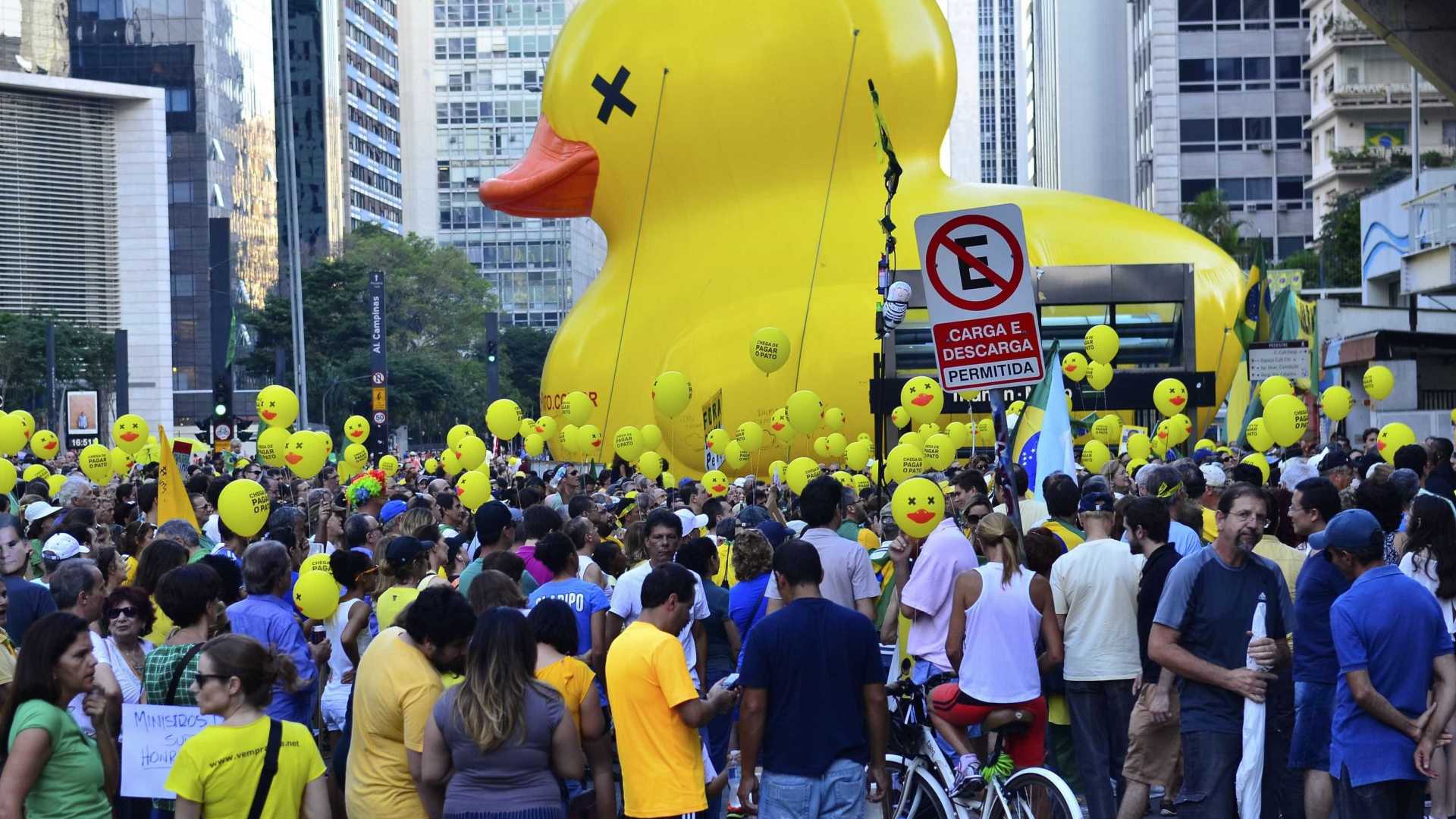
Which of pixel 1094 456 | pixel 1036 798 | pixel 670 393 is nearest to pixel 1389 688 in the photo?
pixel 1036 798

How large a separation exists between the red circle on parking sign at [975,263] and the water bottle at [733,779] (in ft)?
7.26

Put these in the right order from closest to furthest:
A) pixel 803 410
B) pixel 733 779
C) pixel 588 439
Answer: pixel 733 779 → pixel 803 410 → pixel 588 439

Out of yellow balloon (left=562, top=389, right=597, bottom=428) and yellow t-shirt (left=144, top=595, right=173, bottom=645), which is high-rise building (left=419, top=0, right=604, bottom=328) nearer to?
yellow balloon (left=562, top=389, right=597, bottom=428)

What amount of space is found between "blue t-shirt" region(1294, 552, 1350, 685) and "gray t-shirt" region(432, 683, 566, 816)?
2817mm

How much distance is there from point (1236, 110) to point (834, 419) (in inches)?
1991

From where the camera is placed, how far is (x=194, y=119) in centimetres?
7912

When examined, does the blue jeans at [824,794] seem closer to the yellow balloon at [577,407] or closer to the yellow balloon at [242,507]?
the yellow balloon at [242,507]

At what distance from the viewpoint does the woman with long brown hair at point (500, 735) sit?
17.2 feet

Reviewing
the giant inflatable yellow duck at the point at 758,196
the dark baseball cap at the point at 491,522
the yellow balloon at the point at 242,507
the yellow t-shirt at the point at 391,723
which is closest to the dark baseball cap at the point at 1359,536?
the yellow t-shirt at the point at 391,723

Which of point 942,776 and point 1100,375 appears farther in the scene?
point 1100,375

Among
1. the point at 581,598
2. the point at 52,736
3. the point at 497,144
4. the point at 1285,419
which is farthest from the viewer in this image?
the point at 497,144

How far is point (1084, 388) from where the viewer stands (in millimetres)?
21406

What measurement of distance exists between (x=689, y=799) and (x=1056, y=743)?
246cm

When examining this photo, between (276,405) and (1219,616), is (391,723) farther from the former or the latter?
(276,405)
